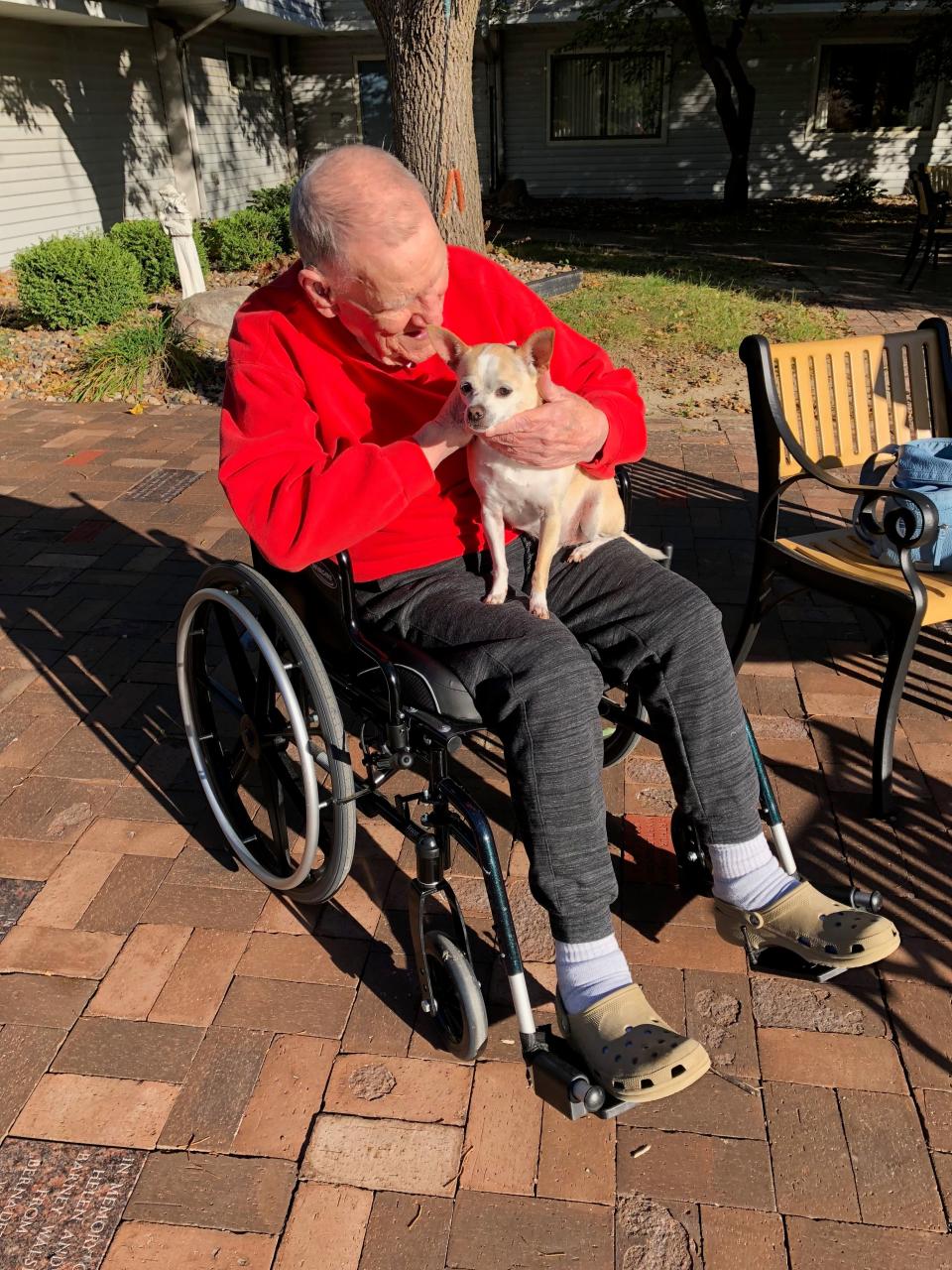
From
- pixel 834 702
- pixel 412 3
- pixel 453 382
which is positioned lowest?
pixel 834 702

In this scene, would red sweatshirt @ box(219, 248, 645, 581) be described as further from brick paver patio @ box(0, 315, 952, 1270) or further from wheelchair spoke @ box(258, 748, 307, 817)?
brick paver patio @ box(0, 315, 952, 1270)

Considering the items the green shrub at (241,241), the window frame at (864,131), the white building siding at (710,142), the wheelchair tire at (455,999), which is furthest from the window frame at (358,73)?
the wheelchair tire at (455,999)

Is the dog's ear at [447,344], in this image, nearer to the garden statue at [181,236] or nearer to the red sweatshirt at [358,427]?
the red sweatshirt at [358,427]

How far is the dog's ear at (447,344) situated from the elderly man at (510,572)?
0.10m

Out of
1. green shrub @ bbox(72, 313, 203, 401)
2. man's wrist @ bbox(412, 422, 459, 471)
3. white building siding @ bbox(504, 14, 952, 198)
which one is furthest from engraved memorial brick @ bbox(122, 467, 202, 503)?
white building siding @ bbox(504, 14, 952, 198)

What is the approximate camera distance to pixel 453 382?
7.22 ft

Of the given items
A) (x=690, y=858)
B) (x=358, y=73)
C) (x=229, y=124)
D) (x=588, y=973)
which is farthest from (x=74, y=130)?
(x=588, y=973)

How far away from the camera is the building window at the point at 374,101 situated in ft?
58.3

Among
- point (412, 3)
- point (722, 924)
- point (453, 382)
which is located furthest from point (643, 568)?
point (412, 3)

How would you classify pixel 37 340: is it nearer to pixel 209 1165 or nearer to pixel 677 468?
pixel 677 468

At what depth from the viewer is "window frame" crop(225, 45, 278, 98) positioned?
15.6 m

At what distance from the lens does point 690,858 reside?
2201 millimetres

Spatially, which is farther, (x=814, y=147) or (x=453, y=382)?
(x=814, y=147)

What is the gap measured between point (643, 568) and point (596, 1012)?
95 cm
